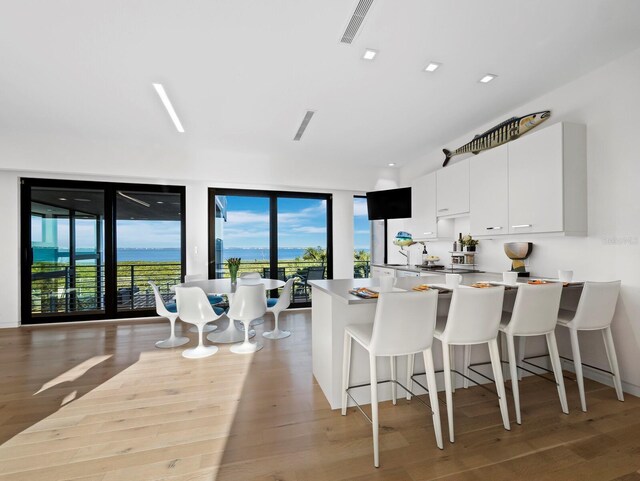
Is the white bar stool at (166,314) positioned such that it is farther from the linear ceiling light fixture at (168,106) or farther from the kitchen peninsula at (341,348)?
the kitchen peninsula at (341,348)

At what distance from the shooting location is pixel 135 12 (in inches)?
79.9

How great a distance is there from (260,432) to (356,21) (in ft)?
9.38

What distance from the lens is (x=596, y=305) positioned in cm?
232

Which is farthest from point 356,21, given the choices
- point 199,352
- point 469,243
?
point 199,352

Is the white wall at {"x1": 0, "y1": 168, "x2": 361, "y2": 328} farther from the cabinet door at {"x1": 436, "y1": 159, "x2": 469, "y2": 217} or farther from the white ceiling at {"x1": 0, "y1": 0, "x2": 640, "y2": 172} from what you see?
the cabinet door at {"x1": 436, "y1": 159, "x2": 469, "y2": 217}

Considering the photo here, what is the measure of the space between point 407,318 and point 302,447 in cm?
102

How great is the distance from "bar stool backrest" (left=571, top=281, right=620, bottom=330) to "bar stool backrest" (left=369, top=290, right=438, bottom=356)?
1.34 metres

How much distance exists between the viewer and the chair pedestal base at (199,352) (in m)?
3.34

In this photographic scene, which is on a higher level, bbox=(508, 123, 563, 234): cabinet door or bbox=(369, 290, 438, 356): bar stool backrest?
bbox=(508, 123, 563, 234): cabinet door

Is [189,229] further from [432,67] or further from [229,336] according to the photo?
[432,67]

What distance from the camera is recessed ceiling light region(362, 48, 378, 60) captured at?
242cm

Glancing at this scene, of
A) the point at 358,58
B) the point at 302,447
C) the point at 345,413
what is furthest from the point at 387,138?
the point at 302,447

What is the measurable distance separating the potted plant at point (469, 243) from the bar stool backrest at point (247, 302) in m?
2.68

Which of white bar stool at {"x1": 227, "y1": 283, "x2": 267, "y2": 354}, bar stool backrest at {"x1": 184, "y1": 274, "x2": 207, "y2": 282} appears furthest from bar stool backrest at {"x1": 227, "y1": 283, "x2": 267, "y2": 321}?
bar stool backrest at {"x1": 184, "y1": 274, "x2": 207, "y2": 282}
